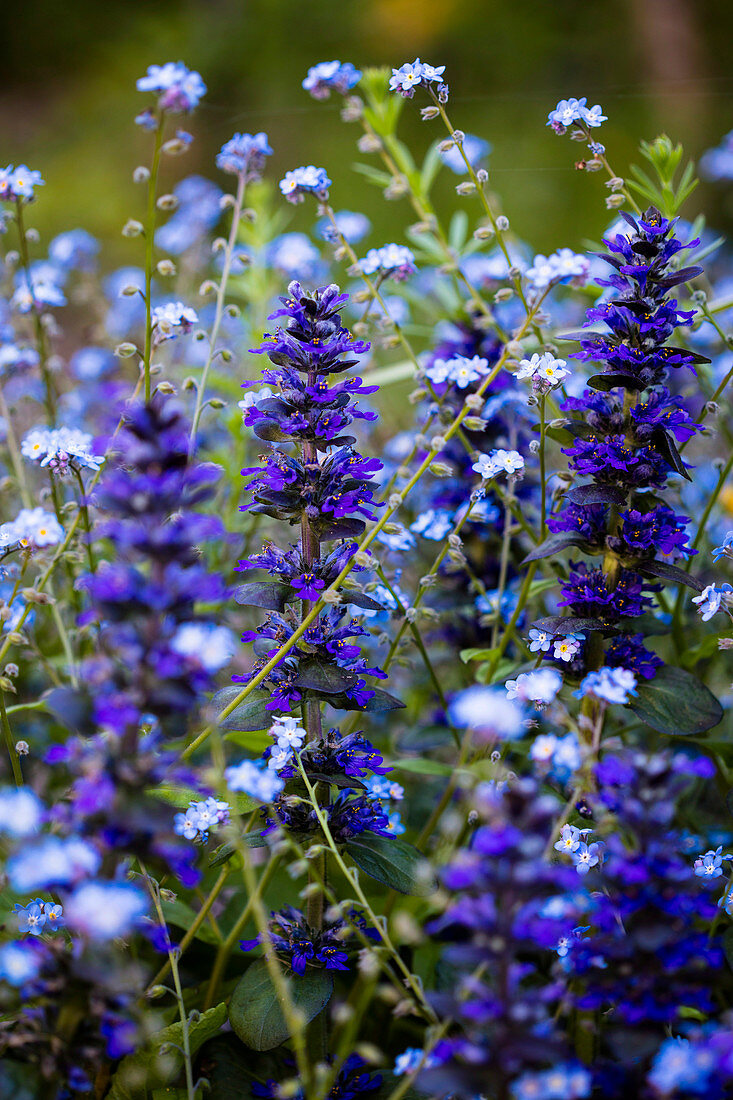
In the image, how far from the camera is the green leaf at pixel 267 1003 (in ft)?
3.02

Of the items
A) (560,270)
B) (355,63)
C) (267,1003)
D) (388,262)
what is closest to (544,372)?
(560,270)

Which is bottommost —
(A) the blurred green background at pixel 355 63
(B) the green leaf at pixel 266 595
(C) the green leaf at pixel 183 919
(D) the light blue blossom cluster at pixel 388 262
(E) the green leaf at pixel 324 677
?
(C) the green leaf at pixel 183 919

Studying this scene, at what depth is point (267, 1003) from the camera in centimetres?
95

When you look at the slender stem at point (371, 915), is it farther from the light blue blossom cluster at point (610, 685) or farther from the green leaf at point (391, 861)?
the light blue blossom cluster at point (610, 685)

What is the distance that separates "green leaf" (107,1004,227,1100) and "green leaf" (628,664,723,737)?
58cm

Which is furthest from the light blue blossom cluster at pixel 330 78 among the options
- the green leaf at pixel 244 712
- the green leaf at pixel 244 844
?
the green leaf at pixel 244 844

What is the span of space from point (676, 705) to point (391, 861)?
384 millimetres

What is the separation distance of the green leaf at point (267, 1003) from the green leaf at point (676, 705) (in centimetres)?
47

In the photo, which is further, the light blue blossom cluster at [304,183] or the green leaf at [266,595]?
the light blue blossom cluster at [304,183]

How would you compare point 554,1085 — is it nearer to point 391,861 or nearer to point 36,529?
point 391,861

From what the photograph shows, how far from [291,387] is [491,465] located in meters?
0.29

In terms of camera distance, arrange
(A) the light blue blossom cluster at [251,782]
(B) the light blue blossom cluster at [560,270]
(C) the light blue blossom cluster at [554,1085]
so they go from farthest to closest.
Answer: (B) the light blue blossom cluster at [560,270]
(A) the light blue blossom cluster at [251,782]
(C) the light blue blossom cluster at [554,1085]

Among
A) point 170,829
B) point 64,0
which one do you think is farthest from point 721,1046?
point 64,0

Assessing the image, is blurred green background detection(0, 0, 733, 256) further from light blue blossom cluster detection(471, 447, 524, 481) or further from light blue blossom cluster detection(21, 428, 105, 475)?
light blue blossom cluster detection(21, 428, 105, 475)
